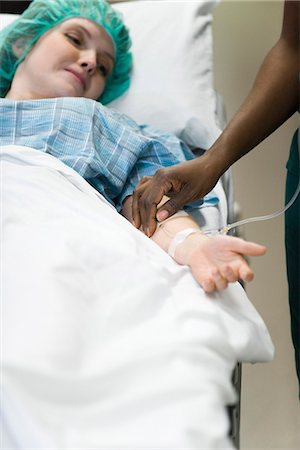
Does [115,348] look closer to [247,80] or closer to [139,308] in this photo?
[139,308]

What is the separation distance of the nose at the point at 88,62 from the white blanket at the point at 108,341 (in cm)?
76

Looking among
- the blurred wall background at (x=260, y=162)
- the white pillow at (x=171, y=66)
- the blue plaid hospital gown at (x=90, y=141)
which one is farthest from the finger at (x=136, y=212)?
the blurred wall background at (x=260, y=162)

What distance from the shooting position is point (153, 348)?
2.01ft

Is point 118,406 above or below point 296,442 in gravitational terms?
above

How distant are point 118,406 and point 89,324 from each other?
4.1 inches

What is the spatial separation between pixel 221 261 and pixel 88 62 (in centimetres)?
87

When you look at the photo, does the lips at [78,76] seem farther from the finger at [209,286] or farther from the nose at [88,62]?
the finger at [209,286]

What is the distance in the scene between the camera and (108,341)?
625 mm

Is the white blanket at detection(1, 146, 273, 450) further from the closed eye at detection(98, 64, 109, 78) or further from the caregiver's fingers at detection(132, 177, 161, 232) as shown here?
the closed eye at detection(98, 64, 109, 78)

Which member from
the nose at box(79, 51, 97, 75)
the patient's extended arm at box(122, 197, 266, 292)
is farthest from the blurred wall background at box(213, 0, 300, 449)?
the patient's extended arm at box(122, 197, 266, 292)

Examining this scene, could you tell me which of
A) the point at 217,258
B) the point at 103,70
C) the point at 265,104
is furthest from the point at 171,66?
the point at 217,258

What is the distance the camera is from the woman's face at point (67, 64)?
4.82 feet

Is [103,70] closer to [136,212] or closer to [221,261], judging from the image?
[136,212]

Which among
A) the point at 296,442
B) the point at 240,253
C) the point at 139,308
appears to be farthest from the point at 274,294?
the point at 139,308
